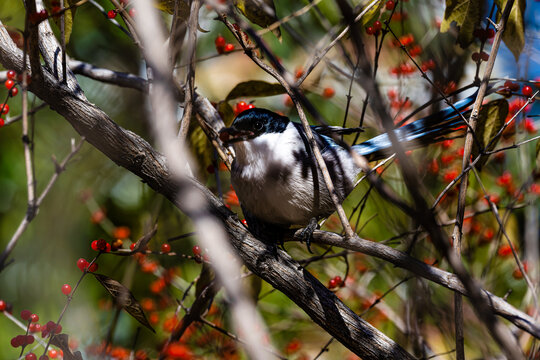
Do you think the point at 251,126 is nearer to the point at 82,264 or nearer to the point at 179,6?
the point at 179,6

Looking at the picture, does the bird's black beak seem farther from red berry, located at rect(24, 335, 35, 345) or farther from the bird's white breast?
red berry, located at rect(24, 335, 35, 345)

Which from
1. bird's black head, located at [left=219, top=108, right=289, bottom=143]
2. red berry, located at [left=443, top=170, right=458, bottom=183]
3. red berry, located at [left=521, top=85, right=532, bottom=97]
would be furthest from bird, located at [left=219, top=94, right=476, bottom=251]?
red berry, located at [left=443, top=170, right=458, bottom=183]

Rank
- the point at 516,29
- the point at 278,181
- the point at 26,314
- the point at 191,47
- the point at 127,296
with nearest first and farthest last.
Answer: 1. the point at 191,47
2. the point at 127,296
3. the point at 26,314
4. the point at 516,29
5. the point at 278,181

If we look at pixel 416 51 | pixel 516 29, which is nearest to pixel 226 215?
pixel 516 29

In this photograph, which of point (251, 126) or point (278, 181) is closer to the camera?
point (278, 181)

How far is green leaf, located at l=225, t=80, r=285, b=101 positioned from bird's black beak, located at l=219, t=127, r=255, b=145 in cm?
21

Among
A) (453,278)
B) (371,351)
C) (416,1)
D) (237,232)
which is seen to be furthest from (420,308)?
(416,1)

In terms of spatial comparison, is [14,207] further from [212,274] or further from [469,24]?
[469,24]

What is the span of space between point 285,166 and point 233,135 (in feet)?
0.90

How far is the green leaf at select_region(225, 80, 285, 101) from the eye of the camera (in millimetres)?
2451

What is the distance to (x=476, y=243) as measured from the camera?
348 cm

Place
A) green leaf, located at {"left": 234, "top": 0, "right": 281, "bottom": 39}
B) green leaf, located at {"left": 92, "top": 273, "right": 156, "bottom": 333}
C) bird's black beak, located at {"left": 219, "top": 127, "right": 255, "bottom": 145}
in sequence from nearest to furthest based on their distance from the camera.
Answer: green leaf, located at {"left": 92, "top": 273, "right": 156, "bottom": 333} → green leaf, located at {"left": 234, "top": 0, "right": 281, "bottom": 39} → bird's black beak, located at {"left": 219, "top": 127, "right": 255, "bottom": 145}

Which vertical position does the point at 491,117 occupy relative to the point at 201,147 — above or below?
above

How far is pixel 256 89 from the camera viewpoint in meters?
2.49
